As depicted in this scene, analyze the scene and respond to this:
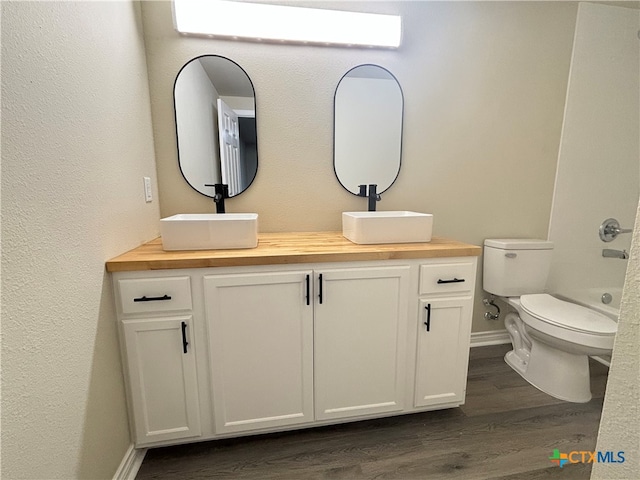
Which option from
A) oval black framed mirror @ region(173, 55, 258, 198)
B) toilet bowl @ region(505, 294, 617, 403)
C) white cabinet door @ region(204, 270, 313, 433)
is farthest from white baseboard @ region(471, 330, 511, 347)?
oval black framed mirror @ region(173, 55, 258, 198)

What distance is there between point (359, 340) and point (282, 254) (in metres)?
0.52

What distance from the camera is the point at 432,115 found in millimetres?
1825

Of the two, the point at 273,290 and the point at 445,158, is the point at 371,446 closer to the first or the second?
the point at 273,290

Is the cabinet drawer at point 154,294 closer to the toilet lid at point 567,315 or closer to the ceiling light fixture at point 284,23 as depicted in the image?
A: the ceiling light fixture at point 284,23

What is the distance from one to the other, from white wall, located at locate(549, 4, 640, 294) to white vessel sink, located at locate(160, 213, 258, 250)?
206 cm

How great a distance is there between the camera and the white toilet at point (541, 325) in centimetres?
150

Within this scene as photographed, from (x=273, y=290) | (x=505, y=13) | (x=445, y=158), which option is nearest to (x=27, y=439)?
(x=273, y=290)

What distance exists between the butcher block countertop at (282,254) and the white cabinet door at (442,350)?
237 mm

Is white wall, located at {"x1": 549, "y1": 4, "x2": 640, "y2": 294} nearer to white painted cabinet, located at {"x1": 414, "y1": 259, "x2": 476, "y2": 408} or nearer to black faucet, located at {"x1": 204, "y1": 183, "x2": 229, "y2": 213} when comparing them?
white painted cabinet, located at {"x1": 414, "y1": 259, "x2": 476, "y2": 408}

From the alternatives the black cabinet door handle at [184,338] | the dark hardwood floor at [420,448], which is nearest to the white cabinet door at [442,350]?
the dark hardwood floor at [420,448]

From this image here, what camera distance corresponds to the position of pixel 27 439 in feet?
2.27

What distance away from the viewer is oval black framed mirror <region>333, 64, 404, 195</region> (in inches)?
67.9

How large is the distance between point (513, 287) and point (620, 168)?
3.67 feet

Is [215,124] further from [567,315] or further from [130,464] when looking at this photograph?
[567,315]
